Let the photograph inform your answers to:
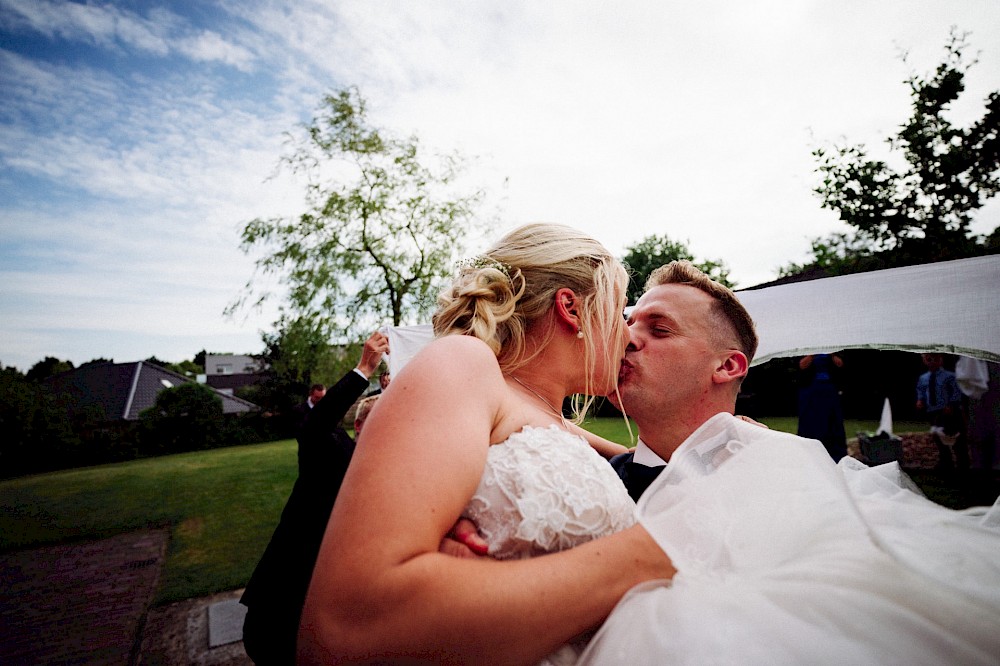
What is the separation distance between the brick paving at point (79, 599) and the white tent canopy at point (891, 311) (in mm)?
7794

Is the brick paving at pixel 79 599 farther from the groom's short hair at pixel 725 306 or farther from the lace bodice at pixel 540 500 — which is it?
the groom's short hair at pixel 725 306

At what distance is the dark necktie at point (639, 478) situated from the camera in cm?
227

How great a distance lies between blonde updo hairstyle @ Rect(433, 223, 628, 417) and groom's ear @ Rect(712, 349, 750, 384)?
3.28 ft

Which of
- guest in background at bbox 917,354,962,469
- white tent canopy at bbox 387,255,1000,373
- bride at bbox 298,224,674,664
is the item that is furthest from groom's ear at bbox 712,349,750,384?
guest in background at bbox 917,354,962,469

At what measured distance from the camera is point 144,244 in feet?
43.3

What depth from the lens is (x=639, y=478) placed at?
2303 millimetres

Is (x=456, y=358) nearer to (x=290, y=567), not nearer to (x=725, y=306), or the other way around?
(x=290, y=567)

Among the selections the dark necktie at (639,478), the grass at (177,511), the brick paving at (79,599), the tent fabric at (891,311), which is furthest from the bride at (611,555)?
the grass at (177,511)

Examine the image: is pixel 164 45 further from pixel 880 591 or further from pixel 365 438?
pixel 880 591

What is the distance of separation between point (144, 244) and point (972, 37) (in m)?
27.3

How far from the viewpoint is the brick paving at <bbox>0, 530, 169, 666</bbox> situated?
16.8 ft

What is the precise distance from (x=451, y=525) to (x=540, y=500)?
0.99ft

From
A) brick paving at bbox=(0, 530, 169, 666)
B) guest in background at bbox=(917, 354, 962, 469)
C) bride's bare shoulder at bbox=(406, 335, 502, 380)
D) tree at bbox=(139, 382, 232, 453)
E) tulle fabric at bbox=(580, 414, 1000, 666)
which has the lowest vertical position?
tree at bbox=(139, 382, 232, 453)

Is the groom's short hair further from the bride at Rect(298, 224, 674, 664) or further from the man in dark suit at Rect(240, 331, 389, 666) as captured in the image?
the man in dark suit at Rect(240, 331, 389, 666)
